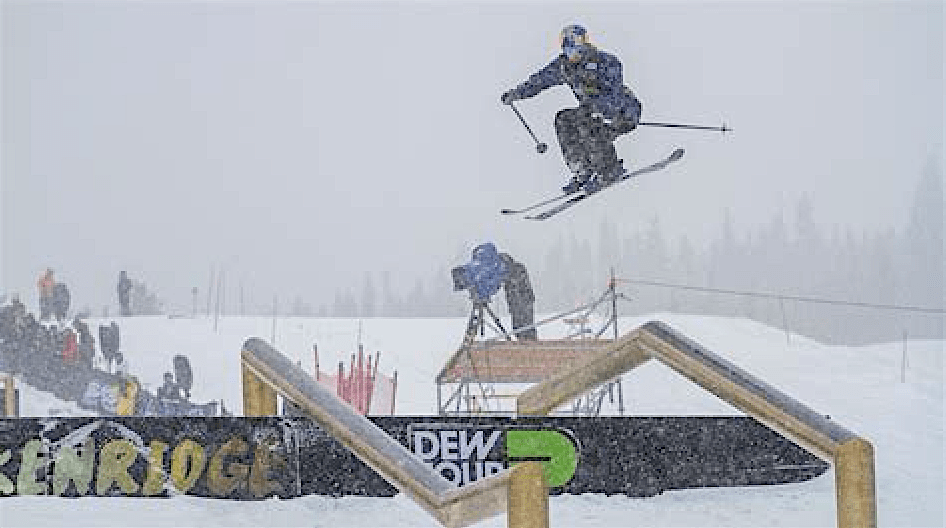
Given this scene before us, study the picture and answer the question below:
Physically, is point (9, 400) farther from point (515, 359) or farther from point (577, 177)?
point (577, 177)

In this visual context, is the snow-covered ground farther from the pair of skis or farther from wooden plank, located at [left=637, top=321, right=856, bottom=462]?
the pair of skis

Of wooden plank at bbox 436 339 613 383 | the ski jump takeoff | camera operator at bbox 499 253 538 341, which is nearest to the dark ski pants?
the ski jump takeoff

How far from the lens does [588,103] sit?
31.4ft

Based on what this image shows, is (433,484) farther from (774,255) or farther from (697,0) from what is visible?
(697,0)

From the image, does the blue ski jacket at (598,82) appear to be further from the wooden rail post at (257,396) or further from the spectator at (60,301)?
the spectator at (60,301)

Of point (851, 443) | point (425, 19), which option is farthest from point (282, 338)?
point (425, 19)

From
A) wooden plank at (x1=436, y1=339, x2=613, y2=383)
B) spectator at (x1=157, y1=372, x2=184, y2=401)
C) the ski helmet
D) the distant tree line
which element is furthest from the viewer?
the distant tree line

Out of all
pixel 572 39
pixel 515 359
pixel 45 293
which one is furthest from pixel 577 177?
pixel 45 293

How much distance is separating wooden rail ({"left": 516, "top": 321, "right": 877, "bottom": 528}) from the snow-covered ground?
734mm

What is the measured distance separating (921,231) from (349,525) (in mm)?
75691

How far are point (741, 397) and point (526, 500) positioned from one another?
152 centimetres

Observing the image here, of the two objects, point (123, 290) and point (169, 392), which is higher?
point (123, 290)

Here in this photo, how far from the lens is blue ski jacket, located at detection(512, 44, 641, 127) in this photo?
31.1ft

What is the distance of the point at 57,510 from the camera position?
20.2ft
